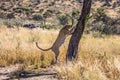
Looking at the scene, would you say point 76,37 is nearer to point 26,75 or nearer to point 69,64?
point 69,64

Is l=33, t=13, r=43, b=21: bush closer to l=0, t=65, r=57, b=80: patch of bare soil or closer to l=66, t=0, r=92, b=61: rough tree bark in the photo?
l=66, t=0, r=92, b=61: rough tree bark

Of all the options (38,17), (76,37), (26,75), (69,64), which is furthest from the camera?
(38,17)

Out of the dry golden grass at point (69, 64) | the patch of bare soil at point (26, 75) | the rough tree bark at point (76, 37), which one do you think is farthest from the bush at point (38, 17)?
the patch of bare soil at point (26, 75)

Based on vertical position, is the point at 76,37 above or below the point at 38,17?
above

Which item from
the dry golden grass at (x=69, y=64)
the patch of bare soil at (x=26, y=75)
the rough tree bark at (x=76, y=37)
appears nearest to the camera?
the dry golden grass at (x=69, y=64)

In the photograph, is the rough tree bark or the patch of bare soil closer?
the patch of bare soil

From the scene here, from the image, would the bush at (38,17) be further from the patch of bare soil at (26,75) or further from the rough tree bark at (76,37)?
the patch of bare soil at (26,75)

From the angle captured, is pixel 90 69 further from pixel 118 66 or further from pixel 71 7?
pixel 71 7

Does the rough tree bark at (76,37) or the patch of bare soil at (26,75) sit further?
the rough tree bark at (76,37)

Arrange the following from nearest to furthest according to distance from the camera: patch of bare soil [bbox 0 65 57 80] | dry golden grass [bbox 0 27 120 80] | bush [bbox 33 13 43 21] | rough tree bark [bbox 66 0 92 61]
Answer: dry golden grass [bbox 0 27 120 80]
patch of bare soil [bbox 0 65 57 80]
rough tree bark [bbox 66 0 92 61]
bush [bbox 33 13 43 21]

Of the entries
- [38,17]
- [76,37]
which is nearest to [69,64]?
[76,37]

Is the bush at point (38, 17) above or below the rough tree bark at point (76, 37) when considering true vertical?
below

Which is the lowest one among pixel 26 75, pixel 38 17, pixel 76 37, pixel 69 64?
pixel 38 17

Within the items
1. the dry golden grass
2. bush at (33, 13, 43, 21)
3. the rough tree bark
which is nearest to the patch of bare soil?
the dry golden grass
